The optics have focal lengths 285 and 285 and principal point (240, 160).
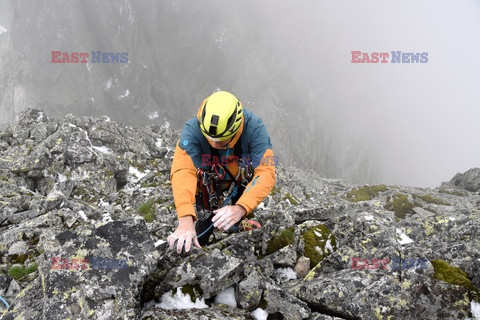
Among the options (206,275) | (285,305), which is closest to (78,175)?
(206,275)

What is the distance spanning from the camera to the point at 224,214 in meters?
6.07

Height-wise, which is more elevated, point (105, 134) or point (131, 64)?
point (131, 64)

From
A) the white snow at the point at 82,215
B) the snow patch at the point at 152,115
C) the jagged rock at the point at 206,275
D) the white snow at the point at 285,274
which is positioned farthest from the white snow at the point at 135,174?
the snow patch at the point at 152,115

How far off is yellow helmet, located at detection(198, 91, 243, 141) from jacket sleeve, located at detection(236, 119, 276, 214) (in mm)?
975

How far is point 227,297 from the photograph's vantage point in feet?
19.6

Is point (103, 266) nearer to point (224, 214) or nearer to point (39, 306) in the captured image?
point (39, 306)

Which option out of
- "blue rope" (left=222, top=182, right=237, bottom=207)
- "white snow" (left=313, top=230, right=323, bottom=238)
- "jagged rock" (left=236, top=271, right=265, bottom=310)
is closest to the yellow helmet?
"blue rope" (left=222, top=182, right=237, bottom=207)

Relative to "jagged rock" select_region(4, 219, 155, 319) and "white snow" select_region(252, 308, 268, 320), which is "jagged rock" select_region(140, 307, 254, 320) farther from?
"jagged rock" select_region(4, 219, 155, 319)

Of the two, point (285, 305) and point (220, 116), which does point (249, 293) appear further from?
point (220, 116)

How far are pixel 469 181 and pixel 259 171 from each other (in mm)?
85111

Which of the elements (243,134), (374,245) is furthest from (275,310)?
(374,245)

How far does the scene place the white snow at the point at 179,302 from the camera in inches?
217

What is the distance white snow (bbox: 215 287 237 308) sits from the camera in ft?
19.4

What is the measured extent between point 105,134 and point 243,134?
37.8 meters
